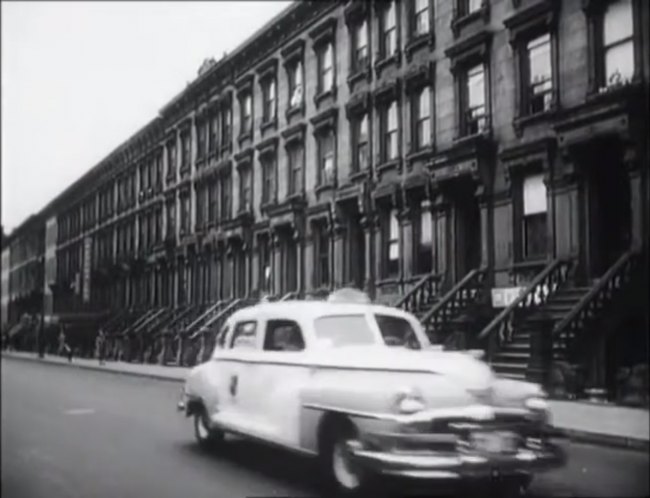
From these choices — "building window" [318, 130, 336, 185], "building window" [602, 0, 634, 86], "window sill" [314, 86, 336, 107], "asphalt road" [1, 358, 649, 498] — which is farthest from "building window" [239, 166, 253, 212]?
"building window" [602, 0, 634, 86]

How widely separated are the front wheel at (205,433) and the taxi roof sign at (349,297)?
819 millimetres

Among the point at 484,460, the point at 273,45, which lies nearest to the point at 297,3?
the point at 273,45

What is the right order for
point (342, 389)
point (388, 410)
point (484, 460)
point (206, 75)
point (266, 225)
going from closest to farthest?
point (484, 460), point (388, 410), point (342, 389), point (206, 75), point (266, 225)

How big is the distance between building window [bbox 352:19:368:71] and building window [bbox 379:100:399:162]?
30 cm

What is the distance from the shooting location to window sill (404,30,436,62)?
3.66m

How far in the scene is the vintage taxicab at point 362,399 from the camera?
303 centimetres

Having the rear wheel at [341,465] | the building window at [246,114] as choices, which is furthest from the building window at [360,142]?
the rear wheel at [341,465]

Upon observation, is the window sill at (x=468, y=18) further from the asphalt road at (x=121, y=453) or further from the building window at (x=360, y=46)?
the asphalt road at (x=121, y=453)

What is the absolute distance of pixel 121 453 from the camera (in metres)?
3.16

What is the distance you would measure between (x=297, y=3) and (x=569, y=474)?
2818 mm

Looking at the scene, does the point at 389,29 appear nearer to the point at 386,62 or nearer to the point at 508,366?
the point at 386,62

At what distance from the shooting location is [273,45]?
167 inches

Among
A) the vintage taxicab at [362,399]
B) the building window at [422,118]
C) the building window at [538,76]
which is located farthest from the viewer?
the building window at [422,118]

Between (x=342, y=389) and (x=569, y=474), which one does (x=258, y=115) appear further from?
(x=569, y=474)
